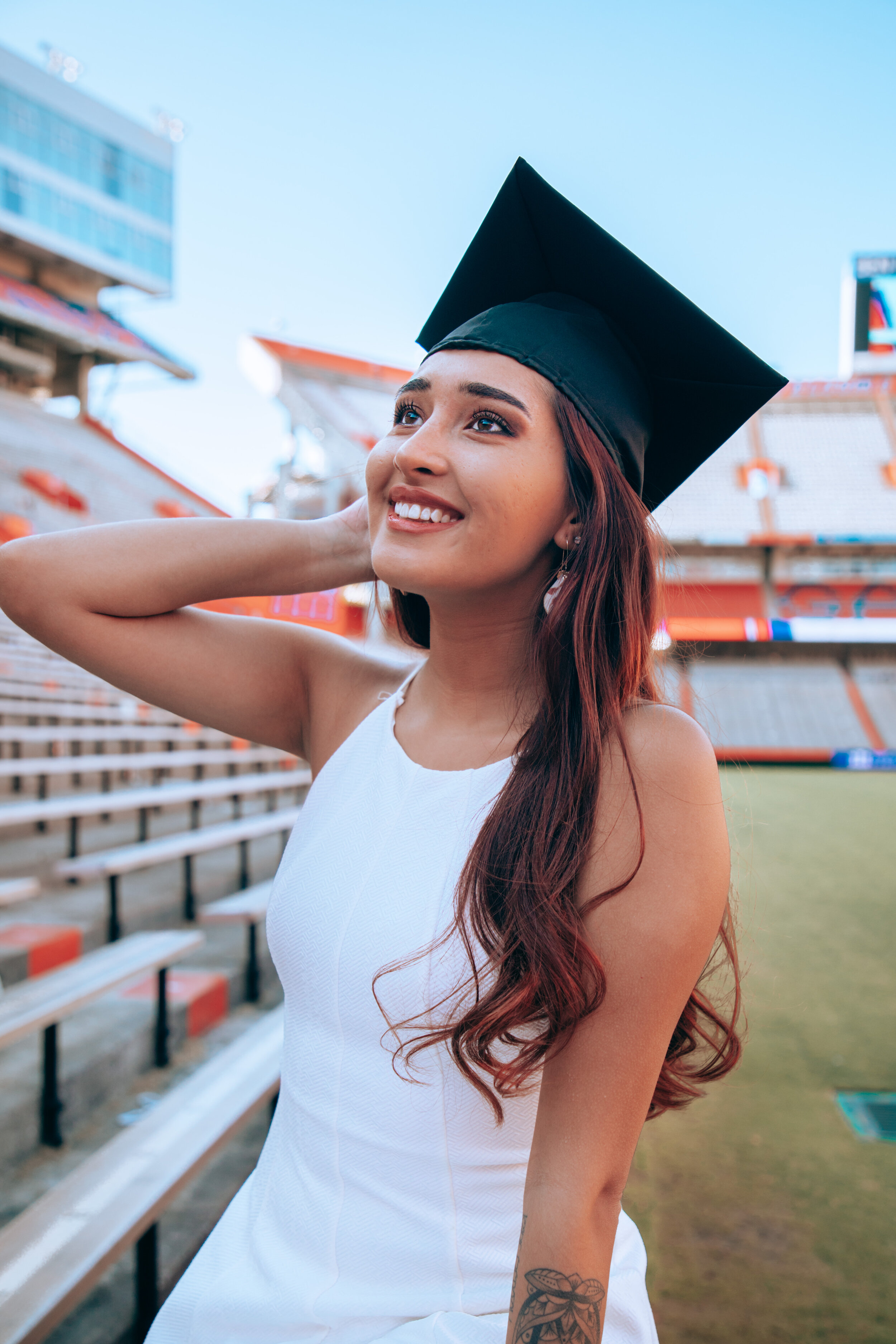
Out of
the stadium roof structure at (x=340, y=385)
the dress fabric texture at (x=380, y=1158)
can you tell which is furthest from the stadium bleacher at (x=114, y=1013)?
the stadium roof structure at (x=340, y=385)

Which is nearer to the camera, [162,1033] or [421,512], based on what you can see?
[421,512]

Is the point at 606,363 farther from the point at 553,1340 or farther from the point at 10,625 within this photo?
the point at 10,625

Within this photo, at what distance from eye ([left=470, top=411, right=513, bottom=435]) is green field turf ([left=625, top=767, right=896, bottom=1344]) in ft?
1.67

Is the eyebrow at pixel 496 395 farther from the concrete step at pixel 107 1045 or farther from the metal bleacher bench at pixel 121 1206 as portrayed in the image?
the concrete step at pixel 107 1045

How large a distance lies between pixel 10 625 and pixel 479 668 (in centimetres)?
696

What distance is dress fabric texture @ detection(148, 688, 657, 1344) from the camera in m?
0.80

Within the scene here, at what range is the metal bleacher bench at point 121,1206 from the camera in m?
1.09

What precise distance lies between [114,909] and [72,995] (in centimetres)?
99

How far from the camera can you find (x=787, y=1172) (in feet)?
6.84

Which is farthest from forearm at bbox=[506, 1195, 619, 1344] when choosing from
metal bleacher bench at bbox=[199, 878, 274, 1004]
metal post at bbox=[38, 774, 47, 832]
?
metal post at bbox=[38, 774, 47, 832]

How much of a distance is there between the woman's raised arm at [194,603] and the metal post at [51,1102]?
3.41 feet

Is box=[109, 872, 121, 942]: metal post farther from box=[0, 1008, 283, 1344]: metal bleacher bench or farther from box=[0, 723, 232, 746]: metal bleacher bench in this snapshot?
box=[0, 1008, 283, 1344]: metal bleacher bench

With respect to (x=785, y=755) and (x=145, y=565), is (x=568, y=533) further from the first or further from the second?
(x=785, y=755)

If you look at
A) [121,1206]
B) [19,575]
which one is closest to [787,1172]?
[121,1206]
